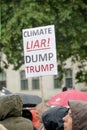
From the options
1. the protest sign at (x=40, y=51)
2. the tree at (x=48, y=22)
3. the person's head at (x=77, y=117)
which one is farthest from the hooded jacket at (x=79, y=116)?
the tree at (x=48, y=22)

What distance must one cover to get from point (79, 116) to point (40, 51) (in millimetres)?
4511

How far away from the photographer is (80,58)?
20.2 meters

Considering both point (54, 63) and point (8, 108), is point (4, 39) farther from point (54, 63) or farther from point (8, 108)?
point (8, 108)

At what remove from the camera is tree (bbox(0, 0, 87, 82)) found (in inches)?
731

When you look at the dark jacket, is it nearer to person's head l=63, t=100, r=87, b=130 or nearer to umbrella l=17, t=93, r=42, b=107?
person's head l=63, t=100, r=87, b=130

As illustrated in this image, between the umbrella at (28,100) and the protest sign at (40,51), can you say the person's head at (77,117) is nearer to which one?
the protest sign at (40,51)

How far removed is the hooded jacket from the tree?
1421cm

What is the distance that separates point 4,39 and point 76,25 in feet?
8.03

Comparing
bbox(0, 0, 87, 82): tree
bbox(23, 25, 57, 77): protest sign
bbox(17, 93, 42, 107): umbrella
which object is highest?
bbox(0, 0, 87, 82): tree

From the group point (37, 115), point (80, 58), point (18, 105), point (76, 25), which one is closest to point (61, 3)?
point (76, 25)

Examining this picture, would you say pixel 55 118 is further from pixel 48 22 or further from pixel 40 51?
pixel 48 22

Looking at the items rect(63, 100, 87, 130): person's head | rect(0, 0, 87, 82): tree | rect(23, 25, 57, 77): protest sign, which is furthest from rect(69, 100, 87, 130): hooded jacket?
rect(0, 0, 87, 82): tree

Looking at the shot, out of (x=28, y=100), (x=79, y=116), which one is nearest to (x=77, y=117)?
(x=79, y=116)

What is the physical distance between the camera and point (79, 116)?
160 inches
